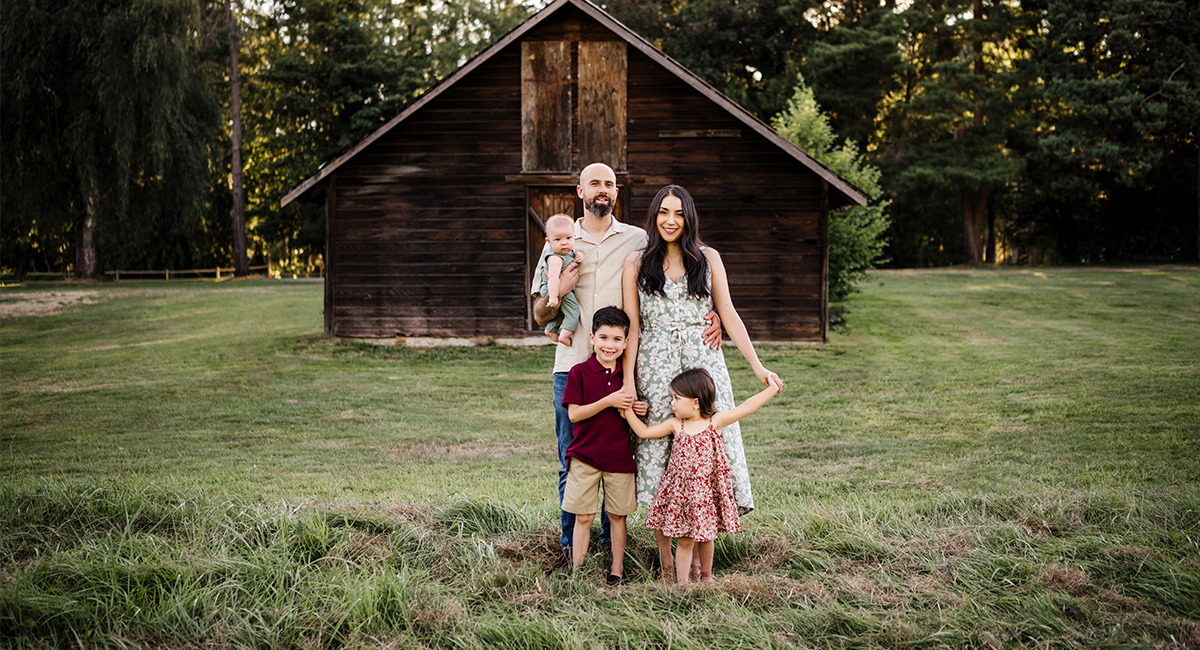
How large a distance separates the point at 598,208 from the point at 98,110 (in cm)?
2412

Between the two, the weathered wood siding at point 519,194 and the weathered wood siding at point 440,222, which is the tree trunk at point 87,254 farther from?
the weathered wood siding at point 519,194

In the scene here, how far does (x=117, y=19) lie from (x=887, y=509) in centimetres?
2489

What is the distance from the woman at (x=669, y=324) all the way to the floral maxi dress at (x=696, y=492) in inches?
3.6

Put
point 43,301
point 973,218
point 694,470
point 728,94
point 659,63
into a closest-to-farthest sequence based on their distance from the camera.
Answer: point 694,470
point 659,63
point 43,301
point 728,94
point 973,218

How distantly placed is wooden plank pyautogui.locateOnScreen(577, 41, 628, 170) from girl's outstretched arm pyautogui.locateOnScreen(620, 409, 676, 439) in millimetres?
10123

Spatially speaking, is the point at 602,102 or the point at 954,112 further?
the point at 954,112

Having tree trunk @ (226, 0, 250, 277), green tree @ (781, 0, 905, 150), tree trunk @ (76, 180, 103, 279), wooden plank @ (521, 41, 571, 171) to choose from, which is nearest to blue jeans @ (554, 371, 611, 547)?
wooden plank @ (521, 41, 571, 171)

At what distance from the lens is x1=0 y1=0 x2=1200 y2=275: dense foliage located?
22.8 meters

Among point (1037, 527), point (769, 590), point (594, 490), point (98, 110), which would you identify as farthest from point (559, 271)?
point (98, 110)

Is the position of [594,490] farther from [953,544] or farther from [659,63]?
[659,63]

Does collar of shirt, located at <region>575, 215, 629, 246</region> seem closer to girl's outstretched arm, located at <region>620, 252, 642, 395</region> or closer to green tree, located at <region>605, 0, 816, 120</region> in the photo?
girl's outstretched arm, located at <region>620, 252, 642, 395</region>

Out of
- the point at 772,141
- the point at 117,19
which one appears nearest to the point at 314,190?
the point at 772,141

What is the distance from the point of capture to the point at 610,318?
377cm

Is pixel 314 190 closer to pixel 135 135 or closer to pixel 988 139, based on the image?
pixel 135 135
